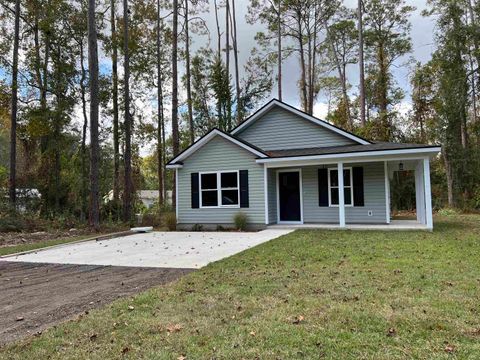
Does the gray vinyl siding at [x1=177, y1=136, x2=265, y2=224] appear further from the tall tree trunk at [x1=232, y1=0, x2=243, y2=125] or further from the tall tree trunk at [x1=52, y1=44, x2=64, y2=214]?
the tall tree trunk at [x1=232, y1=0, x2=243, y2=125]

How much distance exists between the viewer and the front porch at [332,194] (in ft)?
42.5

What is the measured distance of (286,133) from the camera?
15203 millimetres

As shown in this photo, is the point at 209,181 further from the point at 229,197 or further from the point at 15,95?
the point at 15,95

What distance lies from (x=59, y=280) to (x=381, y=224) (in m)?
10.2

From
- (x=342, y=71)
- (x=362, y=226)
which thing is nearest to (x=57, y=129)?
(x=362, y=226)

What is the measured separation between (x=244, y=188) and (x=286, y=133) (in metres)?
3.23

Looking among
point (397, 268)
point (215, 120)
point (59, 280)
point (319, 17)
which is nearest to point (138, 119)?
point (215, 120)

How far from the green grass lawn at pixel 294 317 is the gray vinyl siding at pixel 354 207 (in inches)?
256

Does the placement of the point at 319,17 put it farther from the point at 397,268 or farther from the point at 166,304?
the point at 166,304

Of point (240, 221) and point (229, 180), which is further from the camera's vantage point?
point (229, 180)

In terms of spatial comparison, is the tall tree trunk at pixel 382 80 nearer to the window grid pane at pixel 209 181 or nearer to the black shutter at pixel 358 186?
the black shutter at pixel 358 186

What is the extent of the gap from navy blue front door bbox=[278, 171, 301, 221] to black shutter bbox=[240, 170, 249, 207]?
153 cm

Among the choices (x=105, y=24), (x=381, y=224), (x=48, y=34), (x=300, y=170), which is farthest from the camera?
(x=105, y=24)

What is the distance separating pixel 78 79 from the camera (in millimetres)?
20578
